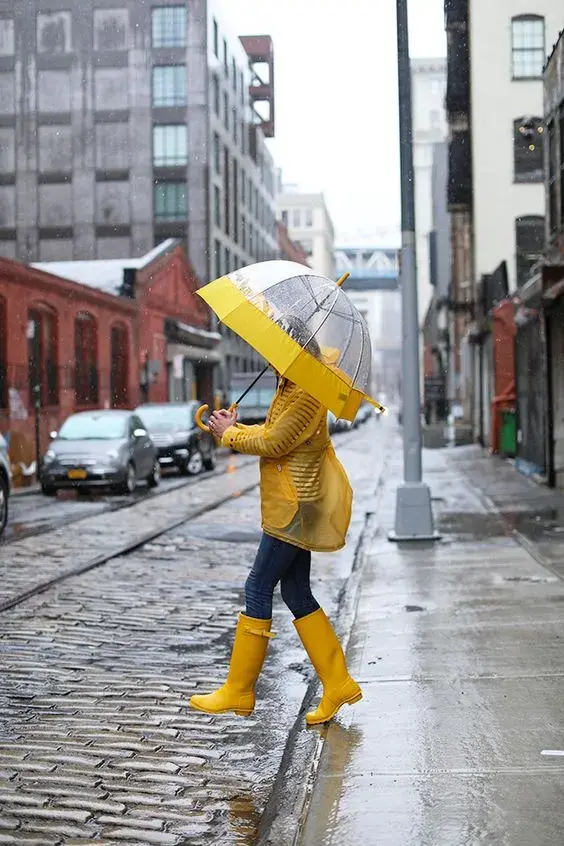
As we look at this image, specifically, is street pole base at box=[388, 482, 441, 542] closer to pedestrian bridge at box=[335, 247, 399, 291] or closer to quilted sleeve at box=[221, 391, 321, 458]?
quilted sleeve at box=[221, 391, 321, 458]

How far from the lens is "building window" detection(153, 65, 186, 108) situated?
52.0 m

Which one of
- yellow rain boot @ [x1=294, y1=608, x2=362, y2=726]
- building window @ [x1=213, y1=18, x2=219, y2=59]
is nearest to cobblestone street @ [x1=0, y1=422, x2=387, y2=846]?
yellow rain boot @ [x1=294, y1=608, x2=362, y2=726]

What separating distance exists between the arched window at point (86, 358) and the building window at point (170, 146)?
21049mm

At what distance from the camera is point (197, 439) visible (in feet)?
87.4

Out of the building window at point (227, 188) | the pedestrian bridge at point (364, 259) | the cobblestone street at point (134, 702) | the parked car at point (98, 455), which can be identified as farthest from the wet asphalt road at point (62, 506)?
the pedestrian bridge at point (364, 259)

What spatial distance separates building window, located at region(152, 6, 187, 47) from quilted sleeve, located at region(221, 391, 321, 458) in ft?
162

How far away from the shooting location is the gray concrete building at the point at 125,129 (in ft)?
160

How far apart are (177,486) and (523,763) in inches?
712

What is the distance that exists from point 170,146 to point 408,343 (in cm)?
4339

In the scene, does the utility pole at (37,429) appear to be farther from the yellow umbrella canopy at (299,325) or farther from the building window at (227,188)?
the building window at (227,188)

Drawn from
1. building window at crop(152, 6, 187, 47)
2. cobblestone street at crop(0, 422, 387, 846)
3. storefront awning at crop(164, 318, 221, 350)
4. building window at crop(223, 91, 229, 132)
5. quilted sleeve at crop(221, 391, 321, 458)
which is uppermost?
building window at crop(152, 6, 187, 47)

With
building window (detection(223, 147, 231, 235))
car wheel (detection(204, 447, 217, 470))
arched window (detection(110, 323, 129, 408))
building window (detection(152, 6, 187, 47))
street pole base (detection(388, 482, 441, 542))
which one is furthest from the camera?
building window (detection(223, 147, 231, 235))

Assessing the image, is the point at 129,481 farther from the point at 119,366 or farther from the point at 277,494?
the point at 119,366

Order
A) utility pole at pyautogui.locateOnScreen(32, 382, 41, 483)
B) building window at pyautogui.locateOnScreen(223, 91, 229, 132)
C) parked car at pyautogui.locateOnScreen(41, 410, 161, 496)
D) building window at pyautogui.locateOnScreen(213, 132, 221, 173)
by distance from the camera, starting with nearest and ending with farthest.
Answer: parked car at pyautogui.locateOnScreen(41, 410, 161, 496), utility pole at pyautogui.locateOnScreen(32, 382, 41, 483), building window at pyautogui.locateOnScreen(223, 91, 229, 132), building window at pyautogui.locateOnScreen(213, 132, 221, 173)
